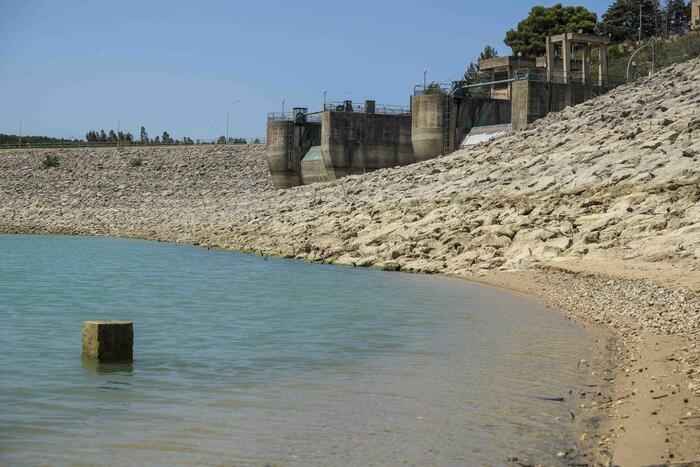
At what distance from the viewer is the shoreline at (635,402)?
8289mm

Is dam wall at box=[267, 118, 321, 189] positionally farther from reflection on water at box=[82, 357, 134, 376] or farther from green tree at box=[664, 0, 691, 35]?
green tree at box=[664, 0, 691, 35]

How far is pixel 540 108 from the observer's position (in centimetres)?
5394

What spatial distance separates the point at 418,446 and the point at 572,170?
28.8m

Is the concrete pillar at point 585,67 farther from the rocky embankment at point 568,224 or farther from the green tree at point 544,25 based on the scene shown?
the green tree at point 544,25

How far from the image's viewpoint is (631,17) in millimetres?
132250

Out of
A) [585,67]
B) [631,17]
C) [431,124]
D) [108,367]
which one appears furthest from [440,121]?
[631,17]

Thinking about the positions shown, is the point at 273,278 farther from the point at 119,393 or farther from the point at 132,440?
the point at 132,440

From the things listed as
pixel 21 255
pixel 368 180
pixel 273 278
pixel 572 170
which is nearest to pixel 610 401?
pixel 273 278

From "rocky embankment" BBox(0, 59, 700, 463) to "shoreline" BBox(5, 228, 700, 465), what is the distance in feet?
0.13

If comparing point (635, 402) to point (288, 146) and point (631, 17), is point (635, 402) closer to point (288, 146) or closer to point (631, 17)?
point (288, 146)

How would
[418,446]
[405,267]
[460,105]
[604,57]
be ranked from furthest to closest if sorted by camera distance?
[604,57] < [460,105] < [405,267] < [418,446]

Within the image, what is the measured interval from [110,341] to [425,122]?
45755 mm

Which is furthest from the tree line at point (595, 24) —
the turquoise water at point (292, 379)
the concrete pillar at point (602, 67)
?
the turquoise water at point (292, 379)

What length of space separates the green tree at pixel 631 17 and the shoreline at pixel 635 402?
119 metres
